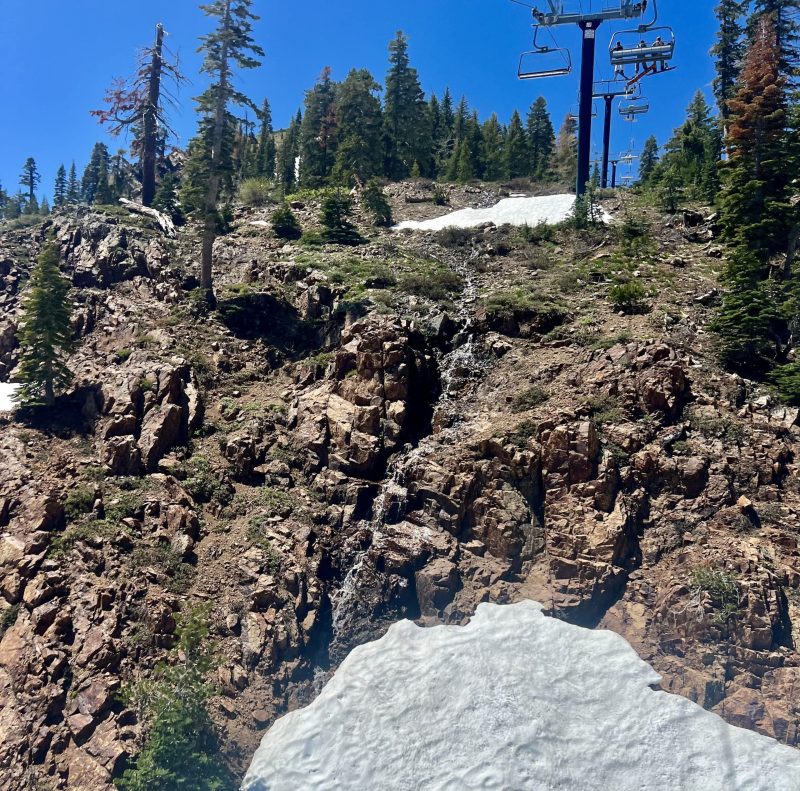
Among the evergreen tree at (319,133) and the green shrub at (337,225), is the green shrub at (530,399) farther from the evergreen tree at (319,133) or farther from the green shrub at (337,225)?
the evergreen tree at (319,133)

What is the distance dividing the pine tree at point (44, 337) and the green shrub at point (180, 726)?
11.8 meters

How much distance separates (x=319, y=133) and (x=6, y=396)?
36783mm

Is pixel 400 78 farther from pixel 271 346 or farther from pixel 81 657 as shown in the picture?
pixel 81 657

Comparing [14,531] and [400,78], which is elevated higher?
[400,78]

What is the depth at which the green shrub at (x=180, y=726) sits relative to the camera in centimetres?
1295

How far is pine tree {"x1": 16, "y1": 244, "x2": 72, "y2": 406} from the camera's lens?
21.5 meters

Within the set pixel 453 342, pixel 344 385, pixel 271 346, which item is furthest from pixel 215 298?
pixel 453 342

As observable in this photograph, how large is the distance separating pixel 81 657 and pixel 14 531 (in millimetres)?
4672

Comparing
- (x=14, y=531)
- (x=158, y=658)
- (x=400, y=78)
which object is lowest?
(x=158, y=658)

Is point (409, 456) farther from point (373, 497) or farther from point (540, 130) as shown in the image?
point (540, 130)

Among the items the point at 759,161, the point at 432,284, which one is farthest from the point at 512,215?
the point at 759,161

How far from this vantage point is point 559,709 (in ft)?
44.7

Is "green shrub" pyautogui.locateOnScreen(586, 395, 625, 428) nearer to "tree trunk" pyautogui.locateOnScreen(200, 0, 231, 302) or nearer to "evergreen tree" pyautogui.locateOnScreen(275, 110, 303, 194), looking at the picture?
"tree trunk" pyautogui.locateOnScreen(200, 0, 231, 302)

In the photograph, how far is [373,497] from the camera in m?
20.0
